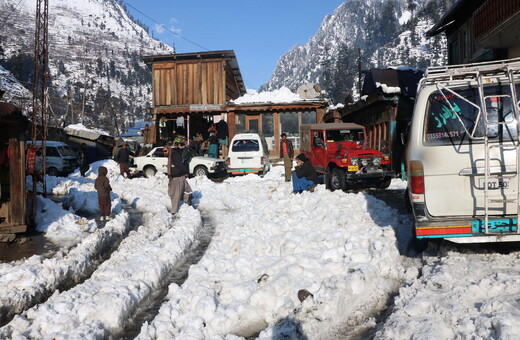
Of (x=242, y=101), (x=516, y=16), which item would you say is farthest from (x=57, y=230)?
(x=242, y=101)

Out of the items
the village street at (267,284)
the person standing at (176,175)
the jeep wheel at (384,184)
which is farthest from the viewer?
the jeep wheel at (384,184)

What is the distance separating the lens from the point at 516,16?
11.6 m

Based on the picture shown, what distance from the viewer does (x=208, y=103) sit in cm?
2670

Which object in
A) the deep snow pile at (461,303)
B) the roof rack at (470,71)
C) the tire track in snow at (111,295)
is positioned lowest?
the tire track in snow at (111,295)

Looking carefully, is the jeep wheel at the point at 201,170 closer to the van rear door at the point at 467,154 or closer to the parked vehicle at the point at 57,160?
the parked vehicle at the point at 57,160

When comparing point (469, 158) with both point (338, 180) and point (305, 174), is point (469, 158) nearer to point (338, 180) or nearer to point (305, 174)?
point (305, 174)

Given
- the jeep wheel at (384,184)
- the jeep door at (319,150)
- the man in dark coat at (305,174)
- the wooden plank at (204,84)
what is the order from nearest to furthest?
the man in dark coat at (305,174)
the jeep wheel at (384,184)
the jeep door at (319,150)
the wooden plank at (204,84)

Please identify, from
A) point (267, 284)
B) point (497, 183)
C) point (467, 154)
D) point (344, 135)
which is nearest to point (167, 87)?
point (344, 135)

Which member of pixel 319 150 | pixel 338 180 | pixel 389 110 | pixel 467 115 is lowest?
pixel 338 180

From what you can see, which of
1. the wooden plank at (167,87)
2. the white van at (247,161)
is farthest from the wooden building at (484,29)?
the wooden plank at (167,87)

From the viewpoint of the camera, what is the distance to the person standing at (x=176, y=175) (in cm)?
1170

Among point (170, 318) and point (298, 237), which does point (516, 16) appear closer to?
point (298, 237)

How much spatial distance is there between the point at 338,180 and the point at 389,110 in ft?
22.5

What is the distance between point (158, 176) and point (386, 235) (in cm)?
A: 1473
